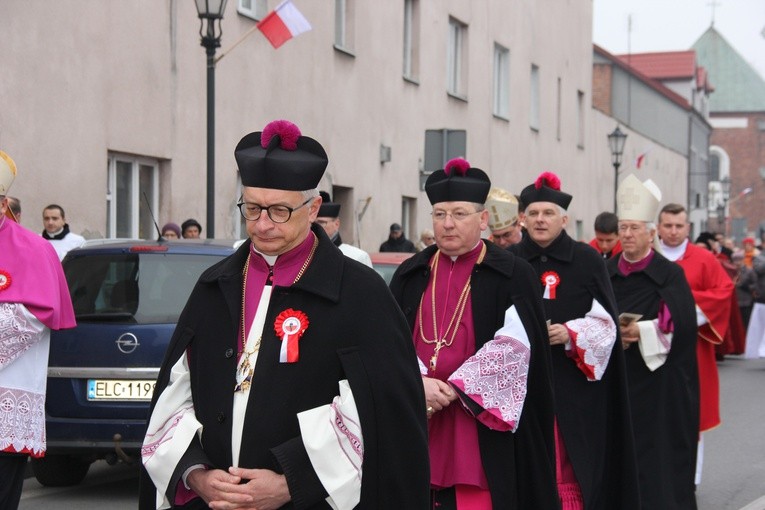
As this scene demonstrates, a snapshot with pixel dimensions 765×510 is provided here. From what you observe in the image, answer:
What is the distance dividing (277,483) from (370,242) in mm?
18582

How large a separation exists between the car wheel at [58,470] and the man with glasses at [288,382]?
561 centimetres

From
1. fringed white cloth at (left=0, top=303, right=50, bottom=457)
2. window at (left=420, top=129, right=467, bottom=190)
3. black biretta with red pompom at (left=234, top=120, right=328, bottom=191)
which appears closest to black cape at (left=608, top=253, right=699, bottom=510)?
fringed white cloth at (left=0, top=303, right=50, bottom=457)

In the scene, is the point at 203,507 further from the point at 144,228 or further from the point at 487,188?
the point at 144,228

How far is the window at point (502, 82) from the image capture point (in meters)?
29.9

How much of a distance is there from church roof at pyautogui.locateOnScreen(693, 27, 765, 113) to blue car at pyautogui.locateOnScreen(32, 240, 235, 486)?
84.9 meters

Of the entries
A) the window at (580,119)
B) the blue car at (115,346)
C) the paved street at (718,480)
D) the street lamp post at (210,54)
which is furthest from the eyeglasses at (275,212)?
the window at (580,119)

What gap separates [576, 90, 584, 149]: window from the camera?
37.3 metres

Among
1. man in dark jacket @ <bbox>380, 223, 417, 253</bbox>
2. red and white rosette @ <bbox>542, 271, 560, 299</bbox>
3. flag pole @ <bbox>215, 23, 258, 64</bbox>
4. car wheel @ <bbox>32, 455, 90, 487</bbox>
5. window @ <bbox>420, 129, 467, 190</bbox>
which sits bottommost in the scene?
car wheel @ <bbox>32, 455, 90, 487</bbox>

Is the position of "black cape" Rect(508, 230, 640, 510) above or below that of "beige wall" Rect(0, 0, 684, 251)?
below

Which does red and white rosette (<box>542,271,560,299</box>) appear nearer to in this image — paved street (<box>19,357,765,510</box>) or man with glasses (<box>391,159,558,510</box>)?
man with glasses (<box>391,159,558,510</box>)

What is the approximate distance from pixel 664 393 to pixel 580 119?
3021cm

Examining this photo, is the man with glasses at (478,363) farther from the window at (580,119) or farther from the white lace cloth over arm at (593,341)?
the window at (580,119)

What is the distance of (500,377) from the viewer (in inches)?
234

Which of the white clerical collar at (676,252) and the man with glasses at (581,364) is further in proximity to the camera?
the white clerical collar at (676,252)
